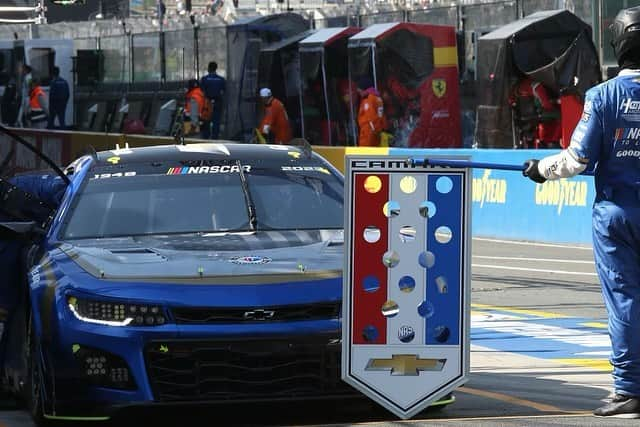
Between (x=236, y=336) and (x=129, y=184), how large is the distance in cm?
195

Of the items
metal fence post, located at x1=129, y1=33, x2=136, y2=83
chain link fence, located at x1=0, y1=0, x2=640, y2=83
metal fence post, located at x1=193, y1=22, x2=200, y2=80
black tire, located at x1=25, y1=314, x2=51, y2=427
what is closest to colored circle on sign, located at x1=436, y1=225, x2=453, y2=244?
black tire, located at x1=25, y1=314, x2=51, y2=427

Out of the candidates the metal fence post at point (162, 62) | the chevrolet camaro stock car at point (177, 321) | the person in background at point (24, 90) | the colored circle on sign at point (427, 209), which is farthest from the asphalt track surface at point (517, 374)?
the person in background at point (24, 90)

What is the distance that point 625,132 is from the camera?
7.00m

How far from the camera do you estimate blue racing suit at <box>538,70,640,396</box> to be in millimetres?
6992

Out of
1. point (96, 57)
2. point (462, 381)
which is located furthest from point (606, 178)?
point (96, 57)

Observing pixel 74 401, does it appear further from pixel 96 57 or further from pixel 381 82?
pixel 96 57

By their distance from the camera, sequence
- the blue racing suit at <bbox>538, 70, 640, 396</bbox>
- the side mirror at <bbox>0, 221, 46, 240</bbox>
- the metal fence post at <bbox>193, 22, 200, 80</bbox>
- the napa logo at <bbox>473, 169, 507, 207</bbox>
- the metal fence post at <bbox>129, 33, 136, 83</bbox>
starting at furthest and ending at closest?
the metal fence post at <bbox>129, 33, 136, 83</bbox> < the metal fence post at <bbox>193, 22, 200, 80</bbox> < the napa logo at <bbox>473, 169, 507, 207</bbox> < the side mirror at <bbox>0, 221, 46, 240</bbox> < the blue racing suit at <bbox>538, 70, 640, 396</bbox>

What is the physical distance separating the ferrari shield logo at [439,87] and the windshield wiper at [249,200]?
22.0 metres

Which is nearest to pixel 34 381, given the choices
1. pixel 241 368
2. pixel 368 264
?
pixel 241 368

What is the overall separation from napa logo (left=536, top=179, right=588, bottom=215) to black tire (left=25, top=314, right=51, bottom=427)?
12.7 m

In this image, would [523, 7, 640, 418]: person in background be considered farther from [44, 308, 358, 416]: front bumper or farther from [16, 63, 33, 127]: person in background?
[16, 63, 33, 127]: person in background

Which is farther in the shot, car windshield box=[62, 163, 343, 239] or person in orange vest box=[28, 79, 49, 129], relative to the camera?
person in orange vest box=[28, 79, 49, 129]

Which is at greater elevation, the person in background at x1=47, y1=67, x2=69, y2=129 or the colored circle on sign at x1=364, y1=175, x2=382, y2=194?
the colored circle on sign at x1=364, y1=175, x2=382, y2=194

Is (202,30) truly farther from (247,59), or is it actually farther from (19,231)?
(19,231)
